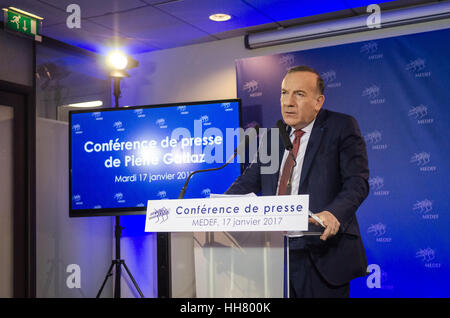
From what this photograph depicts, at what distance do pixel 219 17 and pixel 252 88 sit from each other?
753 millimetres

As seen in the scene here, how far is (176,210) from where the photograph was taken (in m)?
2.04

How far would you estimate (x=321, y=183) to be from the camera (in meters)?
2.97

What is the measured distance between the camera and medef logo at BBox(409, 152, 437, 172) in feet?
13.1

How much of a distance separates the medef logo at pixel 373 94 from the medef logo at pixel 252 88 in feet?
3.22

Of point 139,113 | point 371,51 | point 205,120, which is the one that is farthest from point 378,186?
point 139,113

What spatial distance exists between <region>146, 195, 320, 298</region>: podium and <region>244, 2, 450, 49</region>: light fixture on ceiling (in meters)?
2.83

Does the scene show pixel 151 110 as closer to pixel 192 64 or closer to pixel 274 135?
pixel 192 64

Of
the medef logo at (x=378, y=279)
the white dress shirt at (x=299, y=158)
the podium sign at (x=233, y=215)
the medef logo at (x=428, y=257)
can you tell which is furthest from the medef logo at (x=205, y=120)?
the podium sign at (x=233, y=215)

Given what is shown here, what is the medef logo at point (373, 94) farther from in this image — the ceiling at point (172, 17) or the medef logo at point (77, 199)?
the medef logo at point (77, 199)

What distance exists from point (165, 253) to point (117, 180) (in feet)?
6.56

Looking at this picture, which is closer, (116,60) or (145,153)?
(145,153)

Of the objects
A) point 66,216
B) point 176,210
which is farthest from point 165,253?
point 66,216

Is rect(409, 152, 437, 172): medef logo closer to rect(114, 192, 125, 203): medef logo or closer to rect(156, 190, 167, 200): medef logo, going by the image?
rect(156, 190, 167, 200): medef logo

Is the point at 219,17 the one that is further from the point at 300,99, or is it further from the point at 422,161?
the point at 422,161
